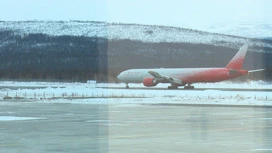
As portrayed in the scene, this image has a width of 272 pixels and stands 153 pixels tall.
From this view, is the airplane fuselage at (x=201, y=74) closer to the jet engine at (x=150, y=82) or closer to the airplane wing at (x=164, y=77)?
the airplane wing at (x=164, y=77)

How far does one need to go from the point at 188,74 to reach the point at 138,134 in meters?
60.3

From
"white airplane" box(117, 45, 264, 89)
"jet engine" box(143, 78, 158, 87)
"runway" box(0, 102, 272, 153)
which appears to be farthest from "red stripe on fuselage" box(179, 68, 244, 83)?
"runway" box(0, 102, 272, 153)

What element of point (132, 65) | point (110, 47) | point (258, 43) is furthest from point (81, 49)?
point (258, 43)

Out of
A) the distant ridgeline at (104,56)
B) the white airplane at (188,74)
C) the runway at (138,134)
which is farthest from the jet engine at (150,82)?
the distant ridgeline at (104,56)

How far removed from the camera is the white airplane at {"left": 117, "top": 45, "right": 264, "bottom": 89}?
77.1 meters

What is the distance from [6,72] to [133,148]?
149715mm

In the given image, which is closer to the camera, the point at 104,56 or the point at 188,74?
the point at 188,74

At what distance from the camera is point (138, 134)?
19750mm

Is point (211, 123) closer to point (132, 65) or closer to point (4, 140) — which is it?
point (4, 140)

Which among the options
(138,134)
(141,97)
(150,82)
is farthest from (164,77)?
(138,134)

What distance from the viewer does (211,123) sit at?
949 inches

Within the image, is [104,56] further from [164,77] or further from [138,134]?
[138,134]

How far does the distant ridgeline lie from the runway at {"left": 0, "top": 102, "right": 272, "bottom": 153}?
11980 centimetres

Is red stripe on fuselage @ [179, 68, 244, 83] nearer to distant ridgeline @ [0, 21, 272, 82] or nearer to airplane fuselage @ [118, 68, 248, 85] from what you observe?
airplane fuselage @ [118, 68, 248, 85]
